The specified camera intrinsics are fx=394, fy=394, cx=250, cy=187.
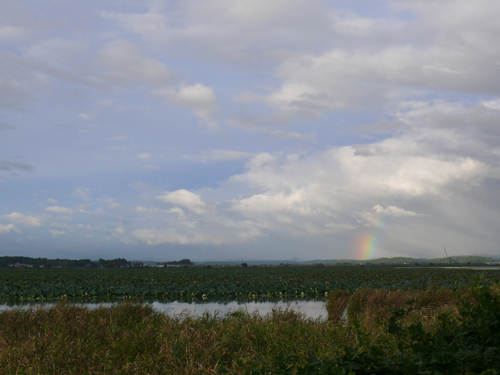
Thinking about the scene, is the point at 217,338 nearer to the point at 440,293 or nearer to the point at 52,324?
the point at 52,324

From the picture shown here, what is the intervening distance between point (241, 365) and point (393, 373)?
381 centimetres

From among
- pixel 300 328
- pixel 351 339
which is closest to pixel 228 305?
pixel 300 328

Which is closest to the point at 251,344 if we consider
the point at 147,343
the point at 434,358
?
the point at 147,343

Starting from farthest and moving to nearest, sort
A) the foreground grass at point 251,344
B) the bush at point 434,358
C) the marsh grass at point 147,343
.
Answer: the marsh grass at point 147,343 < the foreground grass at point 251,344 < the bush at point 434,358

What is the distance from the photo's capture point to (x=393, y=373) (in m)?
5.20

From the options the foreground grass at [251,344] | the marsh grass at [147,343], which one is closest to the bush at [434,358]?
the foreground grass at [251,344]

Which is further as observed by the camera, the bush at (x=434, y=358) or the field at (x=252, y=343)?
the field at (x=252, y=343)

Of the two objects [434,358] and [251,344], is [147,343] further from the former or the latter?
[434,358]

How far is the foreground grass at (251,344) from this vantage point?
5289 mm

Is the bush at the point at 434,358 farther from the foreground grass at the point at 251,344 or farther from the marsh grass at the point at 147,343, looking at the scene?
the marsh grass at the point at 147,343

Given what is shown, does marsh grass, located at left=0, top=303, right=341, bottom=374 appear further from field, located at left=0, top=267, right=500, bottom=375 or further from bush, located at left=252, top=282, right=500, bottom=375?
bush, located at left=252, top=282, right=500, bottom=375

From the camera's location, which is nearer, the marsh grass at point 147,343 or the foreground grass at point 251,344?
the foreground grass at point 251,344

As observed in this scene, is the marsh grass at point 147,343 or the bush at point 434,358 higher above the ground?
the bush at point 434,358

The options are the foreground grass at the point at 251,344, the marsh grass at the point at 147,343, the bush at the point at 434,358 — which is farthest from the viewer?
the marsh grass at the point at 147,343
